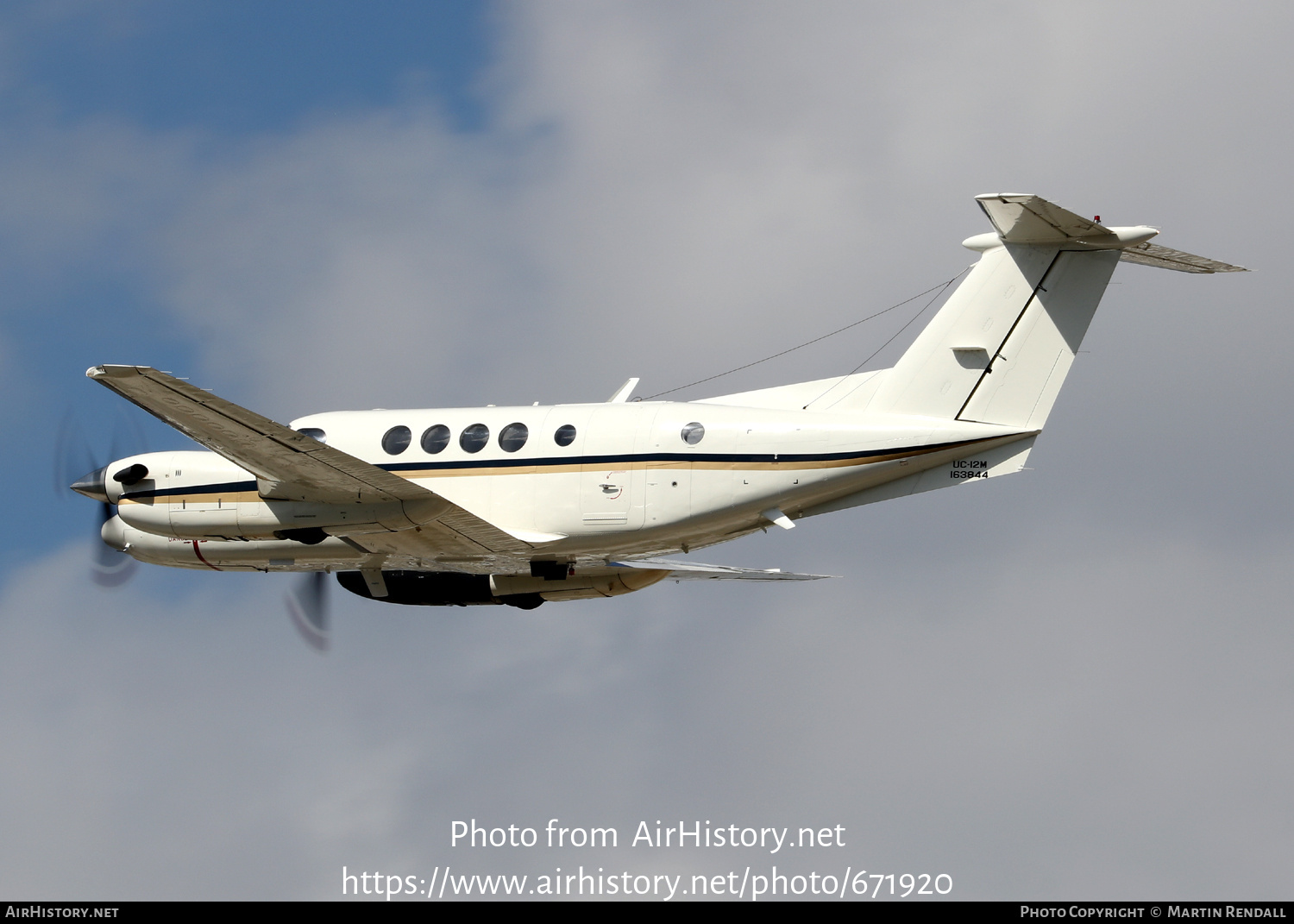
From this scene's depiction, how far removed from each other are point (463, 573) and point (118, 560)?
270 inches

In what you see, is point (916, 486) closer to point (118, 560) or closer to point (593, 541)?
point (593, 541)

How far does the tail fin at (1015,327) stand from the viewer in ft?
88.2

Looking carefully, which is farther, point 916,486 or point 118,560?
point 118,560

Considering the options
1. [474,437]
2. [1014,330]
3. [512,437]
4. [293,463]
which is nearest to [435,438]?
[474,437]

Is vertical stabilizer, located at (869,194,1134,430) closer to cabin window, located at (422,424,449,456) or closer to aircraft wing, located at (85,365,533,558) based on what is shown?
aircraft wing, located at (85,365,533,558)

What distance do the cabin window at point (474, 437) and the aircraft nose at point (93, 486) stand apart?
23.0ft

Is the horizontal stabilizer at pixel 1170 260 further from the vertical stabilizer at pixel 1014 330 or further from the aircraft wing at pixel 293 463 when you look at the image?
the aircraft wing at pixel 293 463

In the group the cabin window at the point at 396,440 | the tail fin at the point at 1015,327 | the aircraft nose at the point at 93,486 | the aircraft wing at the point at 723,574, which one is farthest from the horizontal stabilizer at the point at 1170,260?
the aircraft nose at the point at 93,486

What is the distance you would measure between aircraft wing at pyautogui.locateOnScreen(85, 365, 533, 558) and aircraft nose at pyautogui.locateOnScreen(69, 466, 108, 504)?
440 centimetres

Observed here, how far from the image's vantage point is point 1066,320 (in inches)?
1065

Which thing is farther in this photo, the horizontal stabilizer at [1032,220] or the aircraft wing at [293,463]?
the horizontal stabilizer at [1032,220]

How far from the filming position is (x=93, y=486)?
1204 inches

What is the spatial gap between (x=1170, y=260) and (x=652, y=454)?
9.34 m
